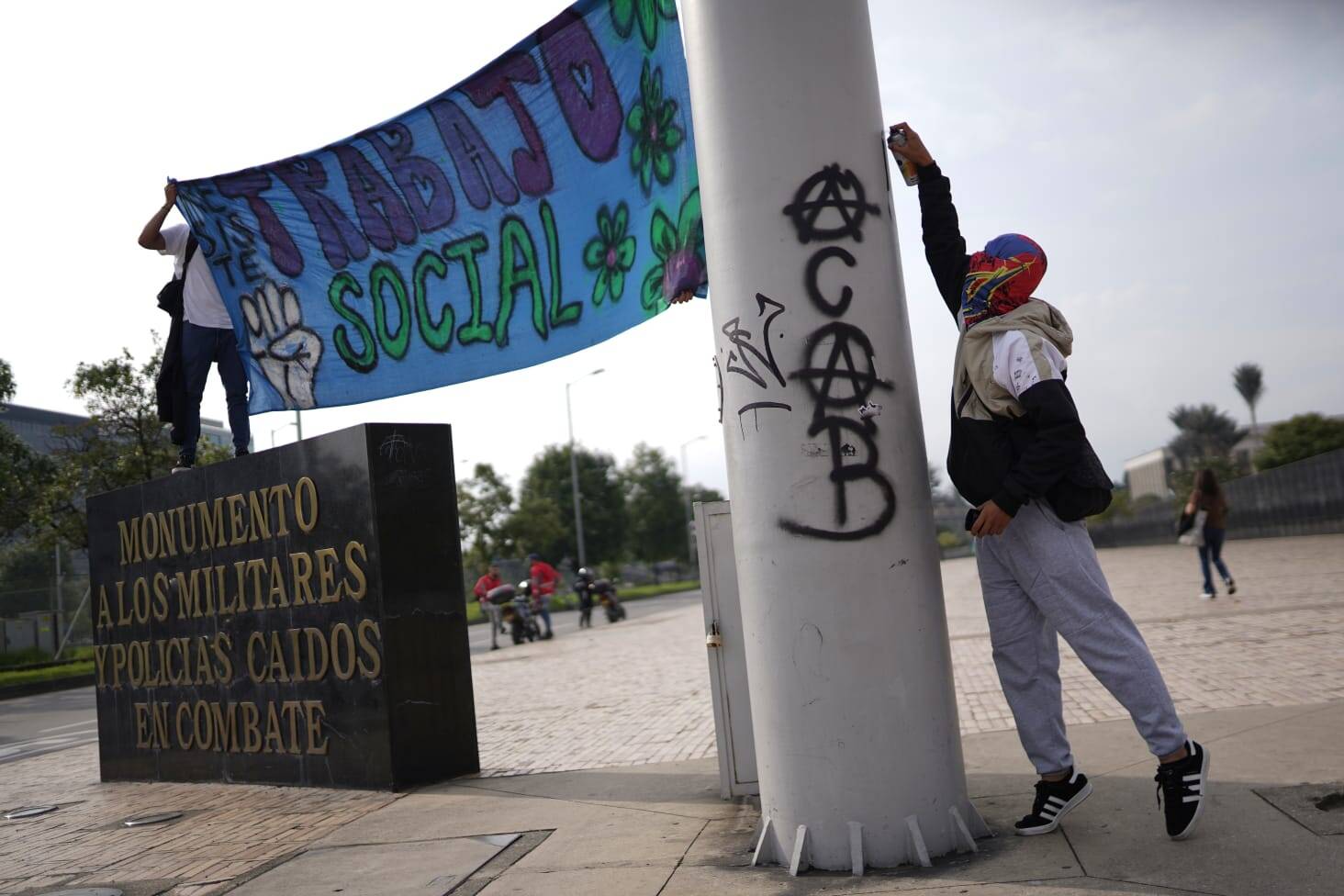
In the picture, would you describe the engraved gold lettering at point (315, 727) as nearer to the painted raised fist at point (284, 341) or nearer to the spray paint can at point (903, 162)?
the painted raised fist at point (284, 341)

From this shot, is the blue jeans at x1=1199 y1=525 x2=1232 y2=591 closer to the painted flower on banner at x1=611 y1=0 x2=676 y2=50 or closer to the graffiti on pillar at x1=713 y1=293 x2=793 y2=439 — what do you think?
the painted flower on banner at x1=611 y1=0 x2=676 y2=50

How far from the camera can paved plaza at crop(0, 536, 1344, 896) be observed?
5246 millimetres

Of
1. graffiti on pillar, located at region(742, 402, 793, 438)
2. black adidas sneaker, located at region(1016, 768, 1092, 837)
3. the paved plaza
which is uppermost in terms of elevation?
graffiti on pillar, located at region(742, 402, 793, 438)

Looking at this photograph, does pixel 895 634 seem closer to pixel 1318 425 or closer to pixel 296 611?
pixel 296 611

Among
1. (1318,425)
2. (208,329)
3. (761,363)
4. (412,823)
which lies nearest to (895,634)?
(761,363)

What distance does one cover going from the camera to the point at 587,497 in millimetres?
85062

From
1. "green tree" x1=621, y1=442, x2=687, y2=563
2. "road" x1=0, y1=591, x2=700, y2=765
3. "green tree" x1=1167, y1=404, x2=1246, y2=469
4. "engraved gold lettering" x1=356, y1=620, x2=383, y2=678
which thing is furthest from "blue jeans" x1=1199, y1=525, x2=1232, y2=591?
"green tree" x1=1167, y1=404, x2=1246, y2=469

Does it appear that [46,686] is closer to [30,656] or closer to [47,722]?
[30,656]

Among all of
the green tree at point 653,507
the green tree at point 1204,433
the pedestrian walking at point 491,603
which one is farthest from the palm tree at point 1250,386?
the pedestrian walking at point 491,603

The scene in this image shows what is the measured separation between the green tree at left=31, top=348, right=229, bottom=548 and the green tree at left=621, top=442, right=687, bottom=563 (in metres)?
62.7

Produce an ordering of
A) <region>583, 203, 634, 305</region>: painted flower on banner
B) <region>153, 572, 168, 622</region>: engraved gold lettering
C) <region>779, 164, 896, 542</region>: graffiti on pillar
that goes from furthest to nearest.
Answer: <region>153, 572, 168, 622</region>: engraved gold lettering < <region>583, 203, 634, 305</region>: painted flower on banner < <region>779, 164, 896, 542</region>: graffiti on pillar

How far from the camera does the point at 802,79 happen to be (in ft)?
13.2

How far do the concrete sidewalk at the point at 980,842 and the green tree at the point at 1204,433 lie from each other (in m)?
116

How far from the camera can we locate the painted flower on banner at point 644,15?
5969 mm
